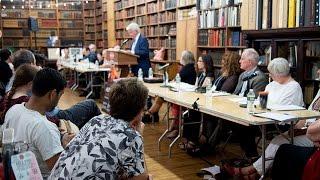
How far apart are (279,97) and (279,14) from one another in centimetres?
151

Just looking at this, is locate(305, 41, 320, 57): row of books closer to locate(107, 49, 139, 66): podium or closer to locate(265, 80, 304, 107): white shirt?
locate(265, 80, 304, 107): white shirt

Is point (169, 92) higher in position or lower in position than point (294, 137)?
higher

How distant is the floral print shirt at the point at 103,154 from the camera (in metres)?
1.54

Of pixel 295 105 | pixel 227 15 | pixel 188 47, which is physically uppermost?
pixel 227 15

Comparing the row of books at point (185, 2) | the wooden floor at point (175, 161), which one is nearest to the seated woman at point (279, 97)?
the wooden floor at point (175, 161)

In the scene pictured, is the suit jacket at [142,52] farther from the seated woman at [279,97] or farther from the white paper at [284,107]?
the white paper at [284,107]

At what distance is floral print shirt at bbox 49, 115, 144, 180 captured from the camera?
1544mm

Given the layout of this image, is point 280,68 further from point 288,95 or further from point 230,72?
point 230,72

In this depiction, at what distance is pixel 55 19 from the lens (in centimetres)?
1200

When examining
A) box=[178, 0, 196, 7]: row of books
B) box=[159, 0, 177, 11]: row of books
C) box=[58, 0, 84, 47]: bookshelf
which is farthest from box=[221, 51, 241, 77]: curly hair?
box=[58, 0, 84, 47]: bookshelf

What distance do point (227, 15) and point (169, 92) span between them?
2.21m

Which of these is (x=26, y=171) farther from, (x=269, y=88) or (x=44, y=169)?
(x=269, y=88)

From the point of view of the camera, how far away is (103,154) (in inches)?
61.4

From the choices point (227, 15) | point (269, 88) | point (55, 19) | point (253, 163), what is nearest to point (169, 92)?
point (269, 88)
